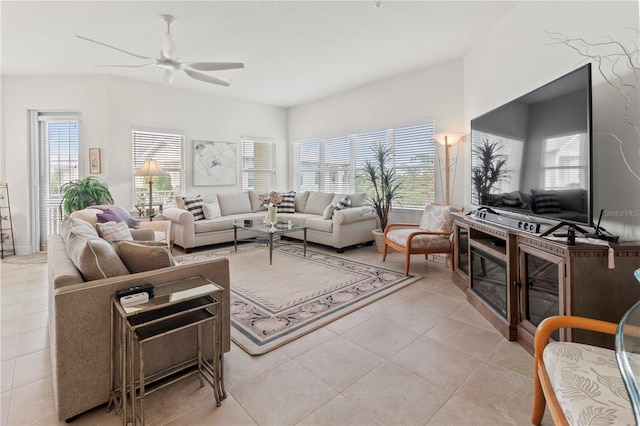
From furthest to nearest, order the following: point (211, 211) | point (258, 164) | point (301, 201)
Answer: point (258, 164)
point (301, 201)
point (211, 211)

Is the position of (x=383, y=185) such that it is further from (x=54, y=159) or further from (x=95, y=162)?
(x=54, y=159)

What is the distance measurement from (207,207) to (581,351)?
17.2ft

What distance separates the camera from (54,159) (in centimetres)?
520

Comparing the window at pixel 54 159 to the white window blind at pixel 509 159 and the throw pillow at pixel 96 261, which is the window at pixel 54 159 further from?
the white window blind at pixel 509 159

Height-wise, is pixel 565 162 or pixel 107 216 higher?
pixel 565 162

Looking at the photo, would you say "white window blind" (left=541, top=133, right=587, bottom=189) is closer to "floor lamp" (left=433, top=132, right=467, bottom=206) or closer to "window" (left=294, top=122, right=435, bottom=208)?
"floor lamp" (left=433, top=132, right=467, bottom=206)

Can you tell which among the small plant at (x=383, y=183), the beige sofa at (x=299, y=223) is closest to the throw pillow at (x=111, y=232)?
the beige sofa at (x=299, y=223)

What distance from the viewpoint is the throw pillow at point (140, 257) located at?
1.76m

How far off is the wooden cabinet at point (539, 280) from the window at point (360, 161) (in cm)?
209

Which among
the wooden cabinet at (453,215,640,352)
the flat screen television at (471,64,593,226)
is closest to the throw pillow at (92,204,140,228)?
the wooden cabinet at (453,215,640,352)

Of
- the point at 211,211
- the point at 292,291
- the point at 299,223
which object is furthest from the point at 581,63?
the point at 211,211

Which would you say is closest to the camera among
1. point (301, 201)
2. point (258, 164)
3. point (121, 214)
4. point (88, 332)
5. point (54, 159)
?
point (88, 332)

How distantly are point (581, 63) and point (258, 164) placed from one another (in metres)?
5.81

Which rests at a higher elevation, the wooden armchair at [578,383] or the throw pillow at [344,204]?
the throw pillow at [344,204]
